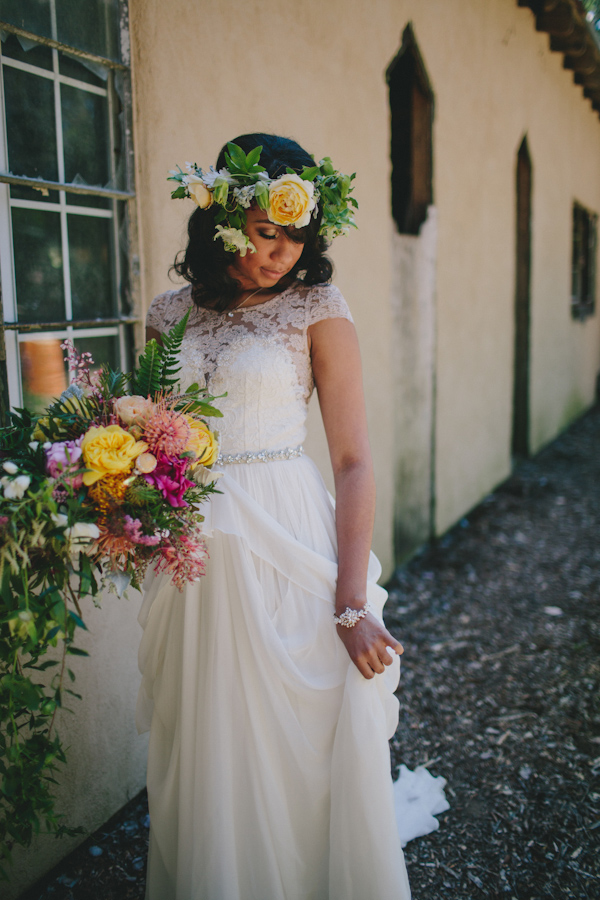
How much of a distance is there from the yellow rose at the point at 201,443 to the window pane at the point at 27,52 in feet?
5.10

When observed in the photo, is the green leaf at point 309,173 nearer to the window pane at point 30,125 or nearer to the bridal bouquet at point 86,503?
the bridal bouquet at point 86,503

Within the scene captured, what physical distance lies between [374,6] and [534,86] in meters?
4.58

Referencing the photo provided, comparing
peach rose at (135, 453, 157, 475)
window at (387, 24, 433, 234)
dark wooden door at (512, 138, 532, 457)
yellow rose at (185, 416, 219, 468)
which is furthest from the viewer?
dark wooden door at (512, 138, 532, 457)

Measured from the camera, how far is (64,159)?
256 cm

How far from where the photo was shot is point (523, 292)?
8.72 meters

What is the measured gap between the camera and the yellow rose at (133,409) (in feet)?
5.06

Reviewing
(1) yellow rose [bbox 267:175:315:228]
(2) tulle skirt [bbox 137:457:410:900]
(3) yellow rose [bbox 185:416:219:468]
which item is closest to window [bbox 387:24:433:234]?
(1) yellow rose [bbox 267:175:315:228]

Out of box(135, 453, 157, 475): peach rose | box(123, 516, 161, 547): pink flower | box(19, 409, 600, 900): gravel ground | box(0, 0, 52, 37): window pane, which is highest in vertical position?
box(0, 0, 52, 37): window pane

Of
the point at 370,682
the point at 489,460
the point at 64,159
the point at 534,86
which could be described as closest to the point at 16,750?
the point at 370,682

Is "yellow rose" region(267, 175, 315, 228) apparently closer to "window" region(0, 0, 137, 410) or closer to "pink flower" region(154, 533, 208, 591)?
"pink flower" region(154, 533, 208, 591)

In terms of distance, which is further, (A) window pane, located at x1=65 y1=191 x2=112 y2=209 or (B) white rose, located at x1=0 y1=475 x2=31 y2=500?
(A) window pane, located at x1=65 y1=191 x2=112 y2=209

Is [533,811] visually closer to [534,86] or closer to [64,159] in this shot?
[64,159]

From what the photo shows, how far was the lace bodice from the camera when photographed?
1.97m

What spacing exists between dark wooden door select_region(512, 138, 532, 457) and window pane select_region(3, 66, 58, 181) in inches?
277
